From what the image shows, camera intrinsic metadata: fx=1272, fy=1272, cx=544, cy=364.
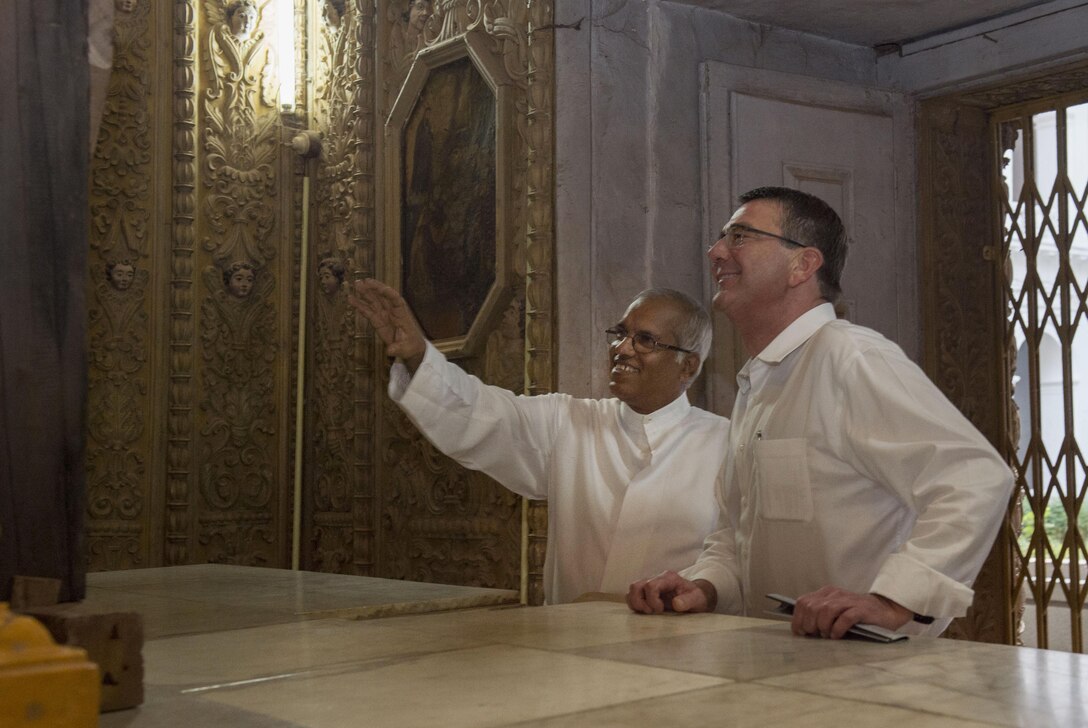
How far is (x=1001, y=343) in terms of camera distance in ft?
21.2

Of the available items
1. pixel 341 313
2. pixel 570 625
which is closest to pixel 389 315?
pixel 570 625

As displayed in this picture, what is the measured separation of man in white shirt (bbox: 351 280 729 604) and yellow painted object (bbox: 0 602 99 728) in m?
2.90

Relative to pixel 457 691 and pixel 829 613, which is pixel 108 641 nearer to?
pixel 457 691

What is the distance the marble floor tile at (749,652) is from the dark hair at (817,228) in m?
1.55

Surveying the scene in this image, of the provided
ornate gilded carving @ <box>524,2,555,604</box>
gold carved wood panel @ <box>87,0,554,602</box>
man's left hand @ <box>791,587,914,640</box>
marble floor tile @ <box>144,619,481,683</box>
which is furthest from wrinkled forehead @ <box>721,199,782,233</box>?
gold carved wood panel @ <box>87,0,554,602</box>

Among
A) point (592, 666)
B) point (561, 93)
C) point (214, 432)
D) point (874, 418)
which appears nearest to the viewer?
point (592, 666)

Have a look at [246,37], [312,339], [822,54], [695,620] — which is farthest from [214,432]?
[695,620]

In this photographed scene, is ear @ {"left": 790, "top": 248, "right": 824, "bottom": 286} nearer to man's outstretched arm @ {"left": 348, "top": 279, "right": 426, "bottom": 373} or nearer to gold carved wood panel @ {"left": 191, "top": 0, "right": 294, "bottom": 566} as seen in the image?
man's outstretched arm @ {"left": 348, "top": 279, "right": 426, "bottom": 373}

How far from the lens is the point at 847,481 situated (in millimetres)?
3176

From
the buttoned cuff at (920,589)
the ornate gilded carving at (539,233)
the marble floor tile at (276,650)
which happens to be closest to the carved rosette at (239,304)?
the ornate gilded carving at (539,233)

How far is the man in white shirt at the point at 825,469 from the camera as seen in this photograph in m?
2.63

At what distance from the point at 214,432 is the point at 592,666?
580 centimetres

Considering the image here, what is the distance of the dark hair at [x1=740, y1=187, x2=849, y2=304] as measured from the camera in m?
3.59

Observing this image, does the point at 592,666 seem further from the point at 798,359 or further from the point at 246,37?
the point at 246,37
